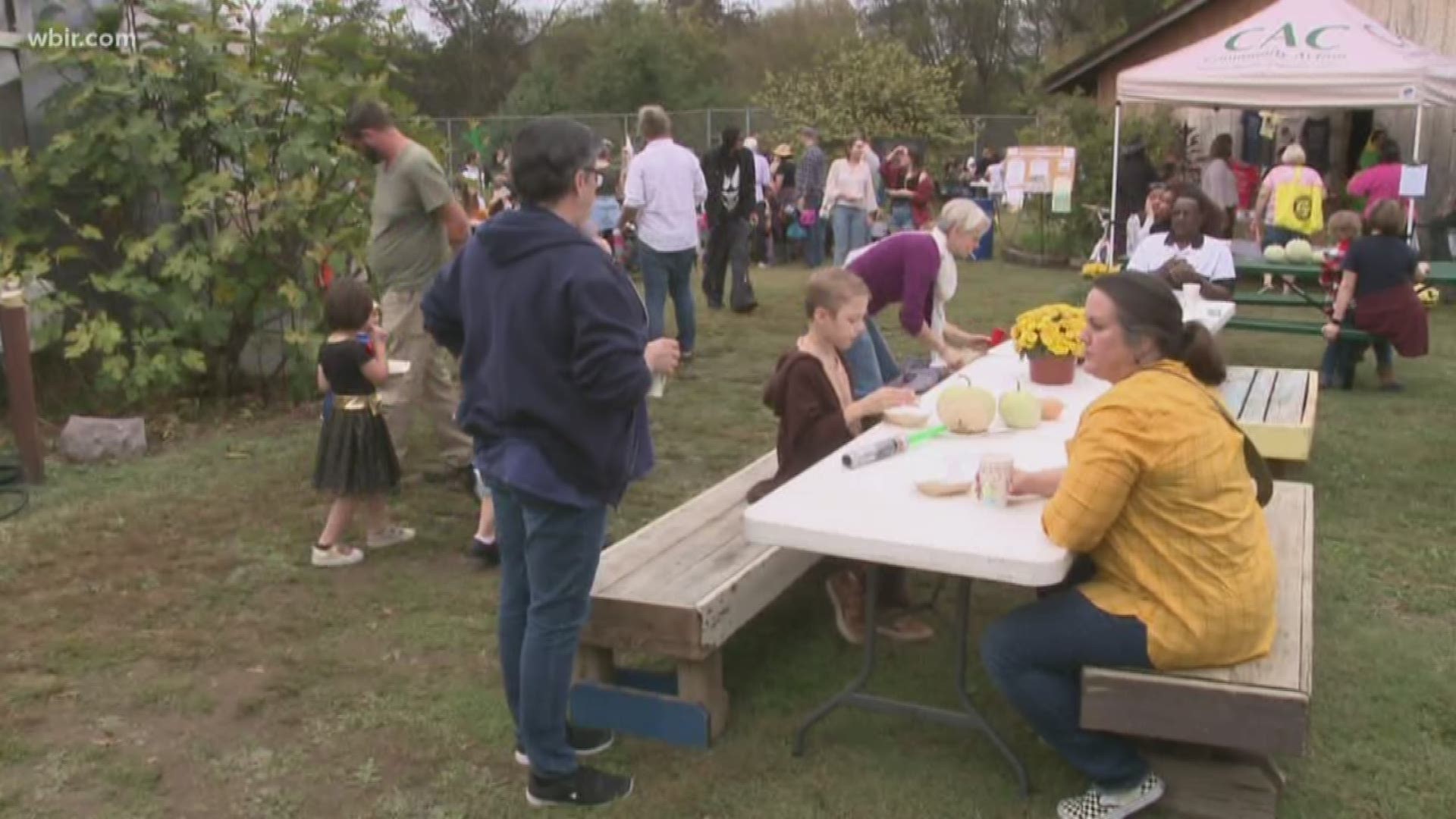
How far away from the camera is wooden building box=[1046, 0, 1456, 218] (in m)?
13.9

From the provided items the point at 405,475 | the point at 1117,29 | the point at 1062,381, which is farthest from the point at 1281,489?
the point at 1117,29

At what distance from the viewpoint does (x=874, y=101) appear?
2581cm

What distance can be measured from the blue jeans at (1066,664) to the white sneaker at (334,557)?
9.13ft

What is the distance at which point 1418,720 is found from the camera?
3.50m

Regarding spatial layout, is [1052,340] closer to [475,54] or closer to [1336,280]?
[1336,280]

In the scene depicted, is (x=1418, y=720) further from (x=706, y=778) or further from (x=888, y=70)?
(x=888, y=70)

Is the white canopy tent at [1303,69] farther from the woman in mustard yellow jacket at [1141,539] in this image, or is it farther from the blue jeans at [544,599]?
the blue jeans at [544,599]

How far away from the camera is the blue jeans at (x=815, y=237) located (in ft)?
49.3

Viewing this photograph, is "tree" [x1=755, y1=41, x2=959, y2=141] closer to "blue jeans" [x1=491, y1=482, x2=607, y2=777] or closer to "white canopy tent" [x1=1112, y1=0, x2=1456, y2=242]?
"white canopy tent" [x1=1112, y1=0, x2=1456, y2=242]

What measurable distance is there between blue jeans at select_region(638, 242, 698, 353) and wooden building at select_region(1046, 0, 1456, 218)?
30.6 feet

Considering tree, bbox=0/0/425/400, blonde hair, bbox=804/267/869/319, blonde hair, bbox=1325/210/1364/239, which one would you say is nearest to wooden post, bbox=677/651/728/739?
blonde hair, bbox=804/267/869/319

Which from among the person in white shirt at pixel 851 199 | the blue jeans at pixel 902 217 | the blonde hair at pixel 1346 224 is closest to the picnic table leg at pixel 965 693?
the blonde hair at pixel 1346 224

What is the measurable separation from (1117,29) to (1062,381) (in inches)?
1305
